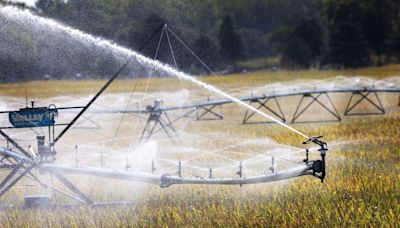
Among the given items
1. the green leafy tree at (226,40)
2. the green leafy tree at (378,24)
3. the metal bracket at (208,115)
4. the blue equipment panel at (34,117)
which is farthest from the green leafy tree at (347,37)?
the blue equipment panel at (34,117)

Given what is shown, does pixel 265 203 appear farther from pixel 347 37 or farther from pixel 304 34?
pixel 304 34

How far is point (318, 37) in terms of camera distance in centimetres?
8806

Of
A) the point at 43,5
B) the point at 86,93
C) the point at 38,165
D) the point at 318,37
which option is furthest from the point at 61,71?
the point at 318,37

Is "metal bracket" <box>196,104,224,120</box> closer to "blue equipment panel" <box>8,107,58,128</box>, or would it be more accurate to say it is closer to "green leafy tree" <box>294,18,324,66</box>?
"blue equipment panel" <box>8,107,58,128</box>

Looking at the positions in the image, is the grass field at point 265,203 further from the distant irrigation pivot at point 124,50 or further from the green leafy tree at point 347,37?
the green leafy tree at point 347,37

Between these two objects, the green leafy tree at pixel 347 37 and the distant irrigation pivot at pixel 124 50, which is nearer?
the distant irrigation pivot at pixel 124 50

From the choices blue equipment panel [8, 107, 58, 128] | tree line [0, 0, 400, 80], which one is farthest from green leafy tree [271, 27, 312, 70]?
blue equipment panel [8, 107, 58, 128]

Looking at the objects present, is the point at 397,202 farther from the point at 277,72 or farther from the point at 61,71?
the point at 277,72

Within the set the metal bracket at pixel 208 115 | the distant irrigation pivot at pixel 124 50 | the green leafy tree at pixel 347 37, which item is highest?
the green leafy tree at pixel 347 37

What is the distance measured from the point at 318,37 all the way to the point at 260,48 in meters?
8.37

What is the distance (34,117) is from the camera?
17156mm

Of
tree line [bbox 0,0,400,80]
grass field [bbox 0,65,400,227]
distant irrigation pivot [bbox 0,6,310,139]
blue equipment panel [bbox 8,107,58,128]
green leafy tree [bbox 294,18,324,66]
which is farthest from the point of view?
green leafy tree [bbox 294,18,324,66]

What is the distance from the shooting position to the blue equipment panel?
17109 millimetres

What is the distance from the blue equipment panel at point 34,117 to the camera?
1711 cm
